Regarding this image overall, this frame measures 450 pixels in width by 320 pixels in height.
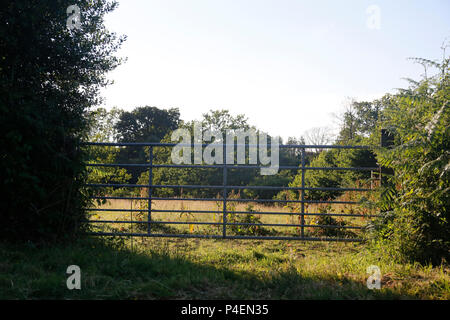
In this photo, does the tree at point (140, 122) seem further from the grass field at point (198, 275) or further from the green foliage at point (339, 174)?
the grass field at point (198, 275)

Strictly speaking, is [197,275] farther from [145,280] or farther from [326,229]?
[326,229]

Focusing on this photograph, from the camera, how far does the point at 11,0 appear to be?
4828mm

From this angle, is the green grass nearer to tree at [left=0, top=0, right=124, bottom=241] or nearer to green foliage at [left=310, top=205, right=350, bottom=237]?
tree at [left=0, top=0, right=124, bottom=241]

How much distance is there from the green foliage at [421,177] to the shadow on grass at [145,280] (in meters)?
1.19

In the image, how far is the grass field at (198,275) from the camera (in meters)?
3.21

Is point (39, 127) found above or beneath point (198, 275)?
above

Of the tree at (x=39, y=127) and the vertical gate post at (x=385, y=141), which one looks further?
the vertical gate post at (x=385, y=141)

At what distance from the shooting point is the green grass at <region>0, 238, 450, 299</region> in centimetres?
321

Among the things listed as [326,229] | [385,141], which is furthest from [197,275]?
[326,229]

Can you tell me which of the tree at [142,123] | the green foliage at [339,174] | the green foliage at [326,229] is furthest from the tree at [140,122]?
the green foliage at [326,229]

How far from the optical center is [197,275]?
144 inches

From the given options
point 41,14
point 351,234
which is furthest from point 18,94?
point 351,234

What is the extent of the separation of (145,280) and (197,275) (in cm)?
56
